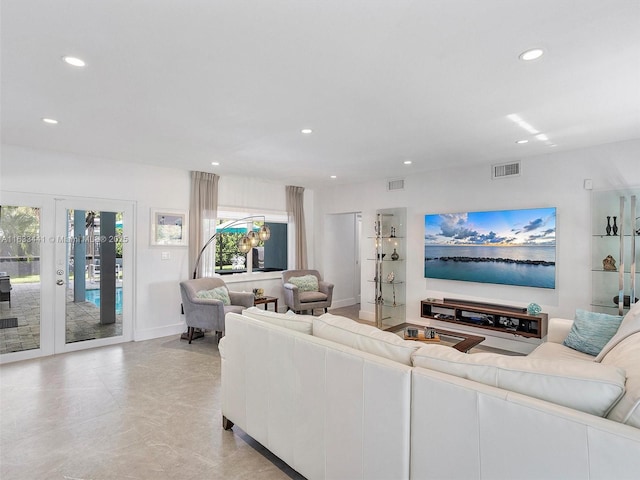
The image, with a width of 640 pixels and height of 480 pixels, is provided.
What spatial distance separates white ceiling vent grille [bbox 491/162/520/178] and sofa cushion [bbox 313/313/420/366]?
3.84 m

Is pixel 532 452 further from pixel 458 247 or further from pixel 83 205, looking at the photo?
pixel 83 205

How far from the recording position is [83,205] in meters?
4.73

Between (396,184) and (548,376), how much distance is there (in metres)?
5.03

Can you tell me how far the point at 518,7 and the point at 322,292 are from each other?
547cm

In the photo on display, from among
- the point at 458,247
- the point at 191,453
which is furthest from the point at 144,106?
the point at 458,247

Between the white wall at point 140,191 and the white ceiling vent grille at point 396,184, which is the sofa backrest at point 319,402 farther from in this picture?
the white ceiling vent grille at point 396,184

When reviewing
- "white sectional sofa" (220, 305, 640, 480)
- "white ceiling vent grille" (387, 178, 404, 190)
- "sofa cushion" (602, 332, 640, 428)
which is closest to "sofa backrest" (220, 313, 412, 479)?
"white sectional sofa" (220, 305, 640, 480)

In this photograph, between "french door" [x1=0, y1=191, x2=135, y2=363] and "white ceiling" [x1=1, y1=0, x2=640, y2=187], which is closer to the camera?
"white ceiling" [x1=1, y1=0, x2=640, y2=187]

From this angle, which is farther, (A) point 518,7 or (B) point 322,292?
(B) point 322,292

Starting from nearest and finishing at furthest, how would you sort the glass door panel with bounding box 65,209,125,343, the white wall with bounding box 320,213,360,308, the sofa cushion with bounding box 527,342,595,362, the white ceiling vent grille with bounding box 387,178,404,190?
the sofa cushion with bounding box 527,342,595,362 → the glass door panel with bounding box 65,209,125,343 → the white ceiling vent grille with bounding box 387,178,404,190 → the white wall with bounding box 320,213,360,308

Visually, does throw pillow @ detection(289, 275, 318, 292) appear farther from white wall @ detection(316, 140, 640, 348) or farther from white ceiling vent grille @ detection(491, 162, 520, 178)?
white ceiling vent grille @ detection(491, 162, 520, 178)

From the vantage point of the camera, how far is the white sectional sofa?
1.18 meters

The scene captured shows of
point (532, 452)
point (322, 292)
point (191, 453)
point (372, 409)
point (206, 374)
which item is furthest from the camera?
point (322, 292)

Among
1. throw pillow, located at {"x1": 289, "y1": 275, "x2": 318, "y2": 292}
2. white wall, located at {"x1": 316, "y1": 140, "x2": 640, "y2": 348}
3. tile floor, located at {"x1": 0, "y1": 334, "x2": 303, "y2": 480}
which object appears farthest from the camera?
throw pillow, located at {"x1": 289, "y1": 275, "x2": 318, "y2": 292}
